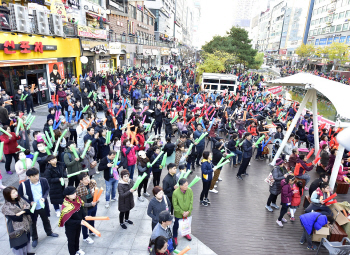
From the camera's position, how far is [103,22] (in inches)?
1160

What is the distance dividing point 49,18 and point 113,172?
50.9 feet

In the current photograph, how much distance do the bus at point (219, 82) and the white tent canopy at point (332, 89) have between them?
498 inches

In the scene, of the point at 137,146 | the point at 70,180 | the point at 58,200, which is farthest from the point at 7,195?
the point at 137,146

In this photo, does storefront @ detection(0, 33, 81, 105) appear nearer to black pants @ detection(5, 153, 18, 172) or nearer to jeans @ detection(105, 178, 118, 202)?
black pants @ detection(5, 153, 18, 172)

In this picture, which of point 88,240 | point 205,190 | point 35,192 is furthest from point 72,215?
point 205,190

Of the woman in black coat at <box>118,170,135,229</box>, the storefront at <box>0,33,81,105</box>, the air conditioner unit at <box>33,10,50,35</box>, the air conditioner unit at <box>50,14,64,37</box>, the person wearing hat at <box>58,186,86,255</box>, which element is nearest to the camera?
the person wearing hat at <box>58,186,86,255</box>

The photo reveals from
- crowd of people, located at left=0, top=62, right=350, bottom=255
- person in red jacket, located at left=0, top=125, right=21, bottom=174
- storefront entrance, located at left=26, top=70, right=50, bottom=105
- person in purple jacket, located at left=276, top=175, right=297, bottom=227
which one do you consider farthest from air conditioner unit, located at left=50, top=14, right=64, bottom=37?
person in purple jacket, located at left=276, top=175, right=297, bottom=227

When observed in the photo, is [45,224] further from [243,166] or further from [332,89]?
[332,89]

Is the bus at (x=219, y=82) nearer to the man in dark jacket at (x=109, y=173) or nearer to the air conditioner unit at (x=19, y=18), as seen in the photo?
the air conditioner unit at (x=19, y=18)

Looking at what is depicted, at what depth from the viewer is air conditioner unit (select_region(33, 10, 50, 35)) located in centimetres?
1468

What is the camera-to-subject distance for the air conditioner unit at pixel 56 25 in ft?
53.5

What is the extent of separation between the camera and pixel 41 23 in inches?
596

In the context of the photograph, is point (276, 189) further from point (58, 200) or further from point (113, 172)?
point (58, 200)

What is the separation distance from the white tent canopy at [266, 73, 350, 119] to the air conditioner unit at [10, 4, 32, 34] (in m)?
14.2
